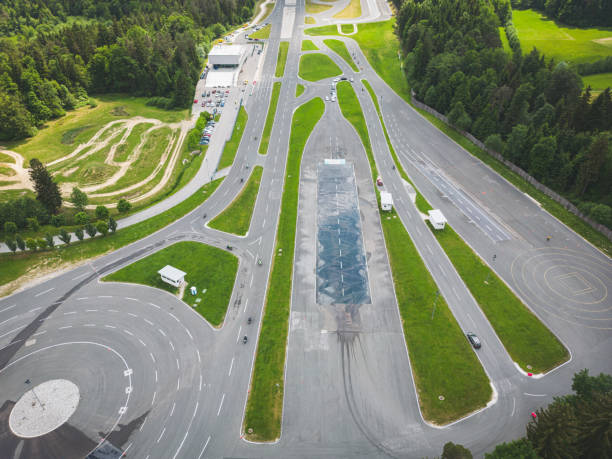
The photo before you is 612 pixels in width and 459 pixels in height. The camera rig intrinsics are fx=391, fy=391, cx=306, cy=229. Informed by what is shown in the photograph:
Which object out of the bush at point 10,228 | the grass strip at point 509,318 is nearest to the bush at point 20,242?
the bush at point 10,228

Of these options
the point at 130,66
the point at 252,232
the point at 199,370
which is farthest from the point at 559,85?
the point at 130,66

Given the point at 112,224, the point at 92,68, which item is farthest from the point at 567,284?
the point at 92,68

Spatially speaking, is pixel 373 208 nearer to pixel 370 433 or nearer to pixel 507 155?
pixel 507 155

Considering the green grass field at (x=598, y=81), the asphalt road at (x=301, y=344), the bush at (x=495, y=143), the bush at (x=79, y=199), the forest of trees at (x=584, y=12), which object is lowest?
the asphalt road at (x=301, y=344)

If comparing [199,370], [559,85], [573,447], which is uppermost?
[559,85]

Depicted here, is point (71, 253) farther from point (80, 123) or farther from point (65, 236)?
point (80, 123)

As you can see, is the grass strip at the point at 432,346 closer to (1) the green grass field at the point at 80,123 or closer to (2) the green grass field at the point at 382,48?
(2) the green grass field at the point at 382,48
